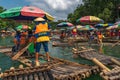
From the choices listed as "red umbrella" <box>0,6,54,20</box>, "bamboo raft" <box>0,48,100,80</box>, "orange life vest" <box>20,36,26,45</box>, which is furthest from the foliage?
"bamboo raft" <box>0,48,100,80</box>

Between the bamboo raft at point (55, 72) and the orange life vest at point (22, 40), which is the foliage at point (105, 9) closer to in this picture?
the orange life vest at point (22, 40)

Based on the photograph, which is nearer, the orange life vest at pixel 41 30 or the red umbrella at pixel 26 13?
the orange life vest at pixel 41 30

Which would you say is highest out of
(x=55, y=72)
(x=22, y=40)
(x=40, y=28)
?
(x=40, y=28)

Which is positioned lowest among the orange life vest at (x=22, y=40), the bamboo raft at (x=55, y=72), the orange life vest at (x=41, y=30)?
the bamboo raft at (x=55, y=72)

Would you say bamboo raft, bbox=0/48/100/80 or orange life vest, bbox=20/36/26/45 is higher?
orange life vest, bbox=20/36/26/45

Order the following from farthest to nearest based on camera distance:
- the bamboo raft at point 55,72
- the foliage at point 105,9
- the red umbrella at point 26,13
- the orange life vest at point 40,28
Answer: the foliage at point 105,9 → the red umbrella at point 26,13 → the orange life vest at point 40,28 → the bamboo raft at point 55,72

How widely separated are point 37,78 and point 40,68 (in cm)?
56

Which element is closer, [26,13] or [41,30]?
[41,30]

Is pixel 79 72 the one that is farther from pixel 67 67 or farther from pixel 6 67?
pixel 6 67

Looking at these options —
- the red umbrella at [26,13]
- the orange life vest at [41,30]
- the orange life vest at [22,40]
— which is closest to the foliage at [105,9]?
the orange life vest at [22,40]

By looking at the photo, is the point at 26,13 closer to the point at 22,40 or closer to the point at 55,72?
the point at 22,40

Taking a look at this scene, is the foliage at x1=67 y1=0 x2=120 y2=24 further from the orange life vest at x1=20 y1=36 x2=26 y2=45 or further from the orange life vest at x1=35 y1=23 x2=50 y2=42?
the orange life vest at x1=35 y1=23 x2=50 y2=42

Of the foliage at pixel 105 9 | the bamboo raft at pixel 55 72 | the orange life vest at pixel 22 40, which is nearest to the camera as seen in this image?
the bamboo raft at pixel 55 72

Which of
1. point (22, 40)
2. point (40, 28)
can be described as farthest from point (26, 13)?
point (22, 40)
